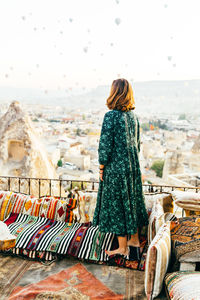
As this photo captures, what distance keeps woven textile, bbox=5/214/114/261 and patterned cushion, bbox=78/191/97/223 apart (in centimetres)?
7

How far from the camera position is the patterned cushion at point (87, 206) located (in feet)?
8.19

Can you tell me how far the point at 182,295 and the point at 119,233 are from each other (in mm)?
739

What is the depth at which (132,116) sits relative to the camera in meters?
1.95

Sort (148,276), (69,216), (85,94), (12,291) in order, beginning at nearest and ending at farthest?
(148,276)
(12,291)
(69,216)
(85,94)

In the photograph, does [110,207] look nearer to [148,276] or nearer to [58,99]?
[148,276]

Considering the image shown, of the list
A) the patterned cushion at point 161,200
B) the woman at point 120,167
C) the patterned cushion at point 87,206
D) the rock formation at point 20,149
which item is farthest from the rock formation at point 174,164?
the woman at point 120,167

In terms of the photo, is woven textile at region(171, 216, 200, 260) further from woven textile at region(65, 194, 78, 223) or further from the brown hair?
woven textile at region(65, 194, 78, 223)

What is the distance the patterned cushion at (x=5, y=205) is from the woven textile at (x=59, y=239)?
0.45ft

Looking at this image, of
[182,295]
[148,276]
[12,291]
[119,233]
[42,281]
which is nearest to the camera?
[182,295]

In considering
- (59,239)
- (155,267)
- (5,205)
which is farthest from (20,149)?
(155,267)

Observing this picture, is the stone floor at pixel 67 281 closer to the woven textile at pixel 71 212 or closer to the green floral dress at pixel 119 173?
the green floral dress at pixel 119 173

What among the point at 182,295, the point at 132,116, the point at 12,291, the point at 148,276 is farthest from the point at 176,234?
the point at 12,291

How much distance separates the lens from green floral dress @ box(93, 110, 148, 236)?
6.11ft

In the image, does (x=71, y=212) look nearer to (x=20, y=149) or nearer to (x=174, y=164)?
(x=20, y=149)
